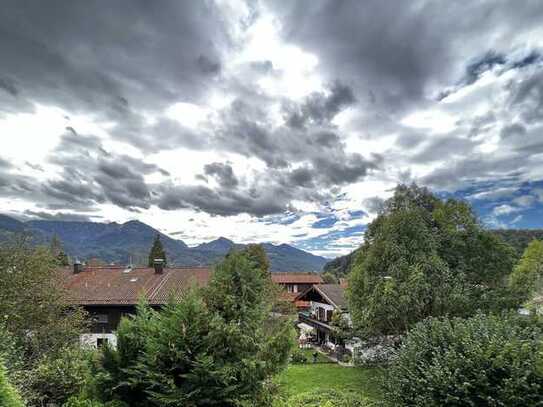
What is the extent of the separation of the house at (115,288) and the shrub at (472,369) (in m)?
19.8

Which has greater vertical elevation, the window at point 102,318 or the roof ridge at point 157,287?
the roof ridge at point 157,287

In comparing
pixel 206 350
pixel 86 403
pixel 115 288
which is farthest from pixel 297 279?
pixel 86 403

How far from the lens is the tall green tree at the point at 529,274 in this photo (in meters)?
20.2

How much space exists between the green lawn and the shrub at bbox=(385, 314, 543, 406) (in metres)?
8.12

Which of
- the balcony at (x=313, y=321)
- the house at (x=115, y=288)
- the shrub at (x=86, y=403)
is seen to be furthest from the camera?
the balcony at (x=313, y=321)

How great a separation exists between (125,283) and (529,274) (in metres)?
37.6

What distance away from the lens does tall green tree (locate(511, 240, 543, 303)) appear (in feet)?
66.3

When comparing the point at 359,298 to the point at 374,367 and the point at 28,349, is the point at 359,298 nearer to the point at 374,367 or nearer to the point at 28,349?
the point at 374,367

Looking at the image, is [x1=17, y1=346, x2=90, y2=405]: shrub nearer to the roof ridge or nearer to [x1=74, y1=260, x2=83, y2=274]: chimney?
the roof ridge

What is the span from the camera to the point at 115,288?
33.9 m

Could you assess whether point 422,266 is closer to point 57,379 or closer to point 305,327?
point 57,379

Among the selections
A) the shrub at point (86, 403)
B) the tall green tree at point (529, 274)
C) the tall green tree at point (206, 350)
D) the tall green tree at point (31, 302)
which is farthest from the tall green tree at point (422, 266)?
the tall green tree at point (31, 302)

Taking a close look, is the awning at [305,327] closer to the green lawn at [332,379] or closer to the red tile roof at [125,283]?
the green lawn at [332,379]

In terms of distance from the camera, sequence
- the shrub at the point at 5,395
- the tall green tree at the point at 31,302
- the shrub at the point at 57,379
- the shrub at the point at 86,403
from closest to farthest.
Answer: the shrub at the point at 5,395, the shrub at the point at 86,403, the shrub at the point at 57,379, the tall green tree at the point at 31,302
